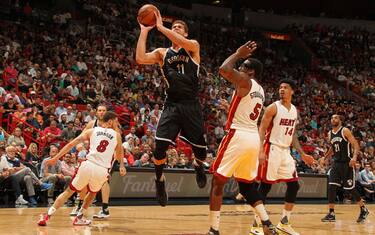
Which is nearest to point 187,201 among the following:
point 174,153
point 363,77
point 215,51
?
point 174,153

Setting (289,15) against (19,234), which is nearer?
(19,234)

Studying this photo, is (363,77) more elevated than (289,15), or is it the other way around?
(289,15)

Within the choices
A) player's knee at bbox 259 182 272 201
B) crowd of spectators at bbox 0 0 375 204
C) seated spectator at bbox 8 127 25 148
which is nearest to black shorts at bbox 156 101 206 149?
player's knee at bbox 259 182 272 201

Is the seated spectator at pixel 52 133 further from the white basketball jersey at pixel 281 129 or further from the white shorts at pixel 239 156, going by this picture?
the white shorts at pixel 239 156

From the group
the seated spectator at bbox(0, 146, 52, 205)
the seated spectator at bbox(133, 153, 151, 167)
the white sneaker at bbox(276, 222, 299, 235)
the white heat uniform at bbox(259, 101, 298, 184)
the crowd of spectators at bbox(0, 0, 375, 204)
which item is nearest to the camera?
the white sneaker at bbox(276, 222, 299, 235)

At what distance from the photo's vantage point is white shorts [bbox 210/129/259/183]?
684 centimetres

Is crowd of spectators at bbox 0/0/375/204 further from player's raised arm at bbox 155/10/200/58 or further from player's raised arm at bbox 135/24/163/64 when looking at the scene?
player's raised arm at bbox 155/10/200/58

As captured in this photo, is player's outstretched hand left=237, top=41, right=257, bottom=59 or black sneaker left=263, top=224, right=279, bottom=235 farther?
black sneaker left=263, top=224, right=279, bottom=235

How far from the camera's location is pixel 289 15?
3459cm

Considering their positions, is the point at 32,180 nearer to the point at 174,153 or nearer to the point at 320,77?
the point at 174,153

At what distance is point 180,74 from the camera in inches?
287

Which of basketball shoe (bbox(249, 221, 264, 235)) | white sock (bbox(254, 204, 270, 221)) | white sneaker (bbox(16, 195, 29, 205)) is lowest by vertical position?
white sneaker (bbox(16, 195, 29, 205))

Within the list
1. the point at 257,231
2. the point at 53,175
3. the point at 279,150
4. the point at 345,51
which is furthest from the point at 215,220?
the point at 345,51

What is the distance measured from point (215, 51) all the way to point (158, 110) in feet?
35.7
